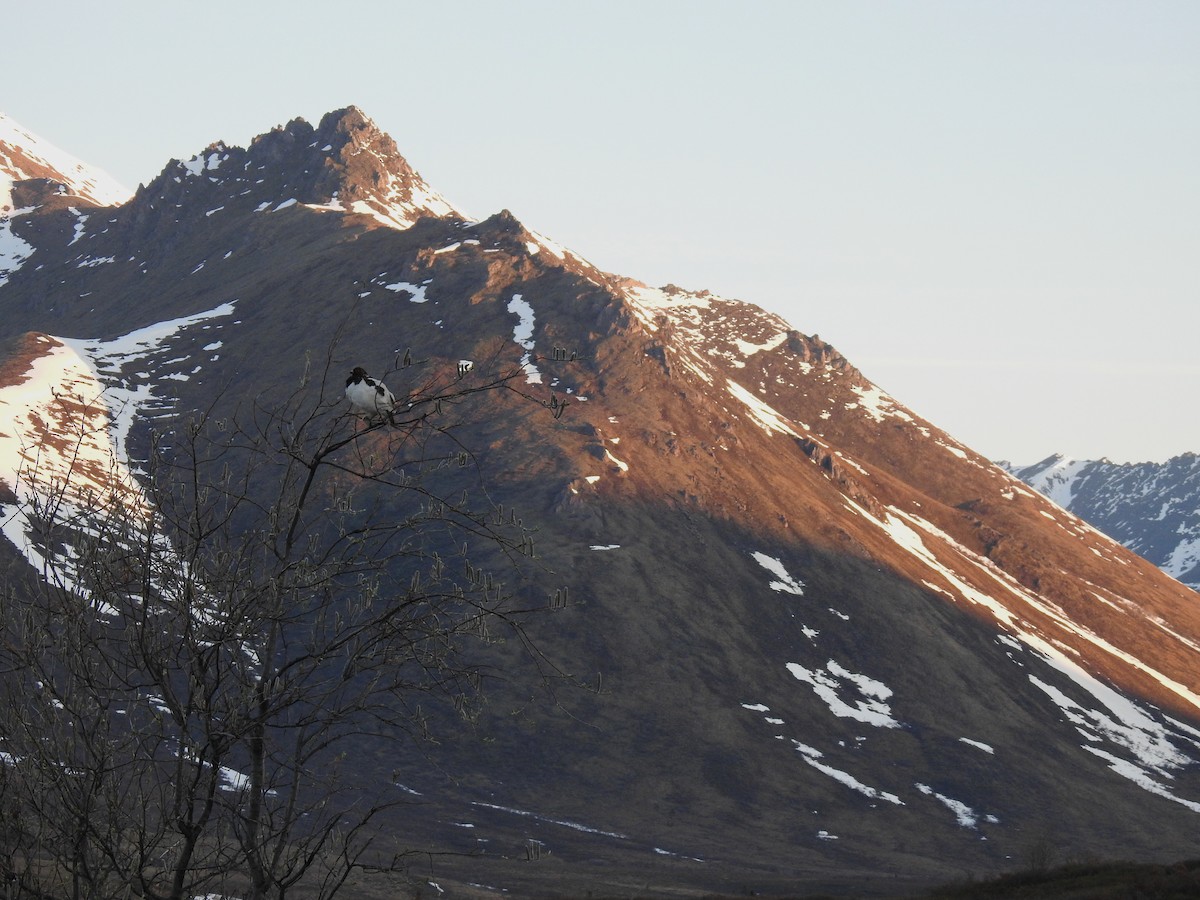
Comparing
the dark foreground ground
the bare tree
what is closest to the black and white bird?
the bare tree

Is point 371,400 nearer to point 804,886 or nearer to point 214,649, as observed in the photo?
point 214,649

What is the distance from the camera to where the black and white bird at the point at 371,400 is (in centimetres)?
1644

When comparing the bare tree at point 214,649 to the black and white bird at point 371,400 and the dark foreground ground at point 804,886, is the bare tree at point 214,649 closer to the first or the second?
the black and white bird at point 371,400

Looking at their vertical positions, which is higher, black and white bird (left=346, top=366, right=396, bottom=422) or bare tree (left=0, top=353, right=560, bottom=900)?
black and white bird (left=346, top=366, right=396, bottom=422)

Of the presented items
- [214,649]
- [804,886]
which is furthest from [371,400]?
[804,886]

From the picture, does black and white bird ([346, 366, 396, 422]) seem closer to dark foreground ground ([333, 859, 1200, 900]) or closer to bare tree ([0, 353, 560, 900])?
bare tree ([0, 353, 560, 900])

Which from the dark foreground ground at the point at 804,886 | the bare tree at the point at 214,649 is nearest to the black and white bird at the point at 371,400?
the bare tree at the point at 214,649

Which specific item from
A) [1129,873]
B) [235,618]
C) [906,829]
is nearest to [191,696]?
[235,618]

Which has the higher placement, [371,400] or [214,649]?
[371,400]

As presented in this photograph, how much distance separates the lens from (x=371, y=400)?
16.7 meters

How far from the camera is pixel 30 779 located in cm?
1623

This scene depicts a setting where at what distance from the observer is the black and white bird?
16.4 meters

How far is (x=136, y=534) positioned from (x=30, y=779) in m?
3.22

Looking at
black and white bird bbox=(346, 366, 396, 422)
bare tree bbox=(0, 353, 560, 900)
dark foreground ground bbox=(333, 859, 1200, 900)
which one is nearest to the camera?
bare tree bbox=(0, 353, 560, 900)
